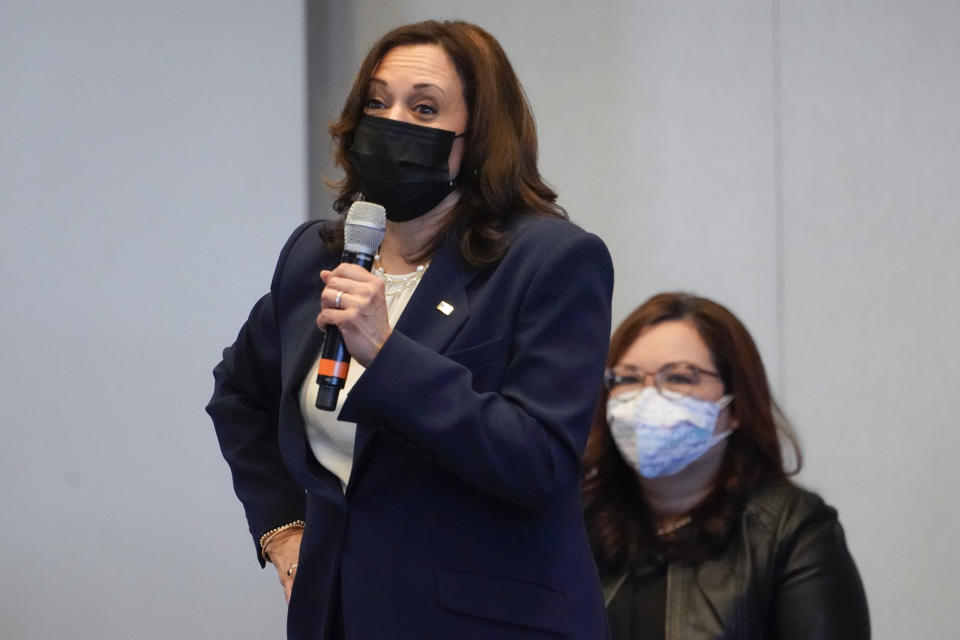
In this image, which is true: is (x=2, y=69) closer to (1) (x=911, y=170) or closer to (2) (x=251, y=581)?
(2) (x=251, y=581)

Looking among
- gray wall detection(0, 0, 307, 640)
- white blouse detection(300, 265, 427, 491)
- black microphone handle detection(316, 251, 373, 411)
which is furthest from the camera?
gray wall detection(0, 0, 307, 640)

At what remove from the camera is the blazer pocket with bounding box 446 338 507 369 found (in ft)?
5.30

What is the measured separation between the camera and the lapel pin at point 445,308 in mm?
1665

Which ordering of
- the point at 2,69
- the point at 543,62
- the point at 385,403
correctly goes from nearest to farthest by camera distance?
1. the point at 385,403
2. the point at 2,69
3. the point at 543,62

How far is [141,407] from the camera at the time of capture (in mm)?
3588

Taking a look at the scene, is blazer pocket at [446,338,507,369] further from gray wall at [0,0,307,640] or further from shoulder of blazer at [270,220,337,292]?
gray wall at [0,0,307,640]

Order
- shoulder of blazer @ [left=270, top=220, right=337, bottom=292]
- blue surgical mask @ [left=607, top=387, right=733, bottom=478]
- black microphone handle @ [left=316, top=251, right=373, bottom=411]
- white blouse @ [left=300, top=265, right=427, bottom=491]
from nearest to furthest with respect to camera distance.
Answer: black microphone handle @ [left=316, top=251, right=373, bottom=411] < white blouse @ [left=300, top=265, right=427, bottom=491] < shoulder of blazer @ [left=270, top=220, right=337, bottom=292] < blue surgical mask @ [left=607, top=387, right=733, bottom=478]

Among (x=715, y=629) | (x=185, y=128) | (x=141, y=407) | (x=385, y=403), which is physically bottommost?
(x=715, y=629)

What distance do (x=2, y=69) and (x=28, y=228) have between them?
455 millimetres

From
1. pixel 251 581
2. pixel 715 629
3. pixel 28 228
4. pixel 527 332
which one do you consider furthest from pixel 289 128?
pixel 527 332

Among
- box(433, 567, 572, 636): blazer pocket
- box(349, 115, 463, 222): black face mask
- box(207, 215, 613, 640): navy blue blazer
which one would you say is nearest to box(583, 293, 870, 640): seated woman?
box(207, 215, 613, 640): navy blue blazer

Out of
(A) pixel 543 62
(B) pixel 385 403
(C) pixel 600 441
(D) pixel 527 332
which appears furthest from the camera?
(A) pixel 543 62

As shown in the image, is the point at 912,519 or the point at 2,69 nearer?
the point at 2,69

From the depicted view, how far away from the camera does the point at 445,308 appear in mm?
1670
